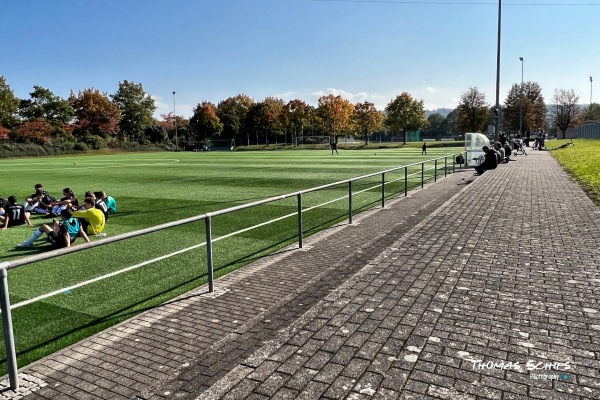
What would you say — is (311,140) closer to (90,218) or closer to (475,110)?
(475,110)

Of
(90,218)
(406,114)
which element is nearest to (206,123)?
(406,114)

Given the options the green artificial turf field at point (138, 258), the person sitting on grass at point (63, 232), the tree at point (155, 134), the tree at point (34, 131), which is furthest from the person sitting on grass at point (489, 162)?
the tree at point (155, 134)

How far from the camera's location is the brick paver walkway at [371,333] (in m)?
3.34

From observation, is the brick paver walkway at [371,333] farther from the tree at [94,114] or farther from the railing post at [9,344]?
the tree at [94,114]

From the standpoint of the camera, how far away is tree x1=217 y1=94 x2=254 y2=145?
3765 inches

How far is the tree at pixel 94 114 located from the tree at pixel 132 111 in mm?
4929

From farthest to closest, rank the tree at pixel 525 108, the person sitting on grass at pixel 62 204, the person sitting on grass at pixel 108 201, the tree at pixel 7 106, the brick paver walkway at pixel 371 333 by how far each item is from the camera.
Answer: the tree at pixel 525 108
the tree at pixel 7 106
the person sitting on grass at pixel 62 204
the person sitting on grass at pixel 108 201
the brick paver walkway at pixel 371 333

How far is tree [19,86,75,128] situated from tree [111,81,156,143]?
13.3 metres

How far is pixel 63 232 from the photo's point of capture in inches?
329

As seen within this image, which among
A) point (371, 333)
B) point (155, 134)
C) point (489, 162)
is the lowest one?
point (371, 333)

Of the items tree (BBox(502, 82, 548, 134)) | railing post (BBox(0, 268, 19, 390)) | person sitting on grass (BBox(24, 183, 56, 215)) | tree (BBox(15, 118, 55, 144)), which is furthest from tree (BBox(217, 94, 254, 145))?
railing post (BBox(0, 268, 19, 390))

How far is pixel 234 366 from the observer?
12.1 ft

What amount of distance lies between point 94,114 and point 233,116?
27.0m

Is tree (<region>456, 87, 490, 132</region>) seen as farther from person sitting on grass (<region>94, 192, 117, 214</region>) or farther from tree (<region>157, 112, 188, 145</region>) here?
person sitting on grass (<region>94, 192, 117, 214</region>)
